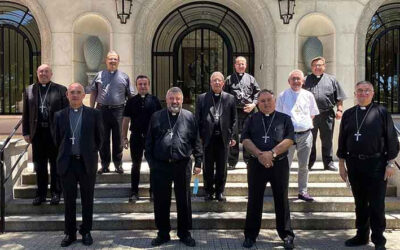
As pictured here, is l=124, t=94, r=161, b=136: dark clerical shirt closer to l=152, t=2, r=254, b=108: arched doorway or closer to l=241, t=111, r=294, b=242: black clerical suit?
l=241, t=111, r=294, b=242: black clerical suit

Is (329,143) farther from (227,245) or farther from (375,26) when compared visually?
(375,26)

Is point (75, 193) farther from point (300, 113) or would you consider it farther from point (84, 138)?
point (300, 113)

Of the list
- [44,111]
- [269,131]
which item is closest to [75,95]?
[44,111]

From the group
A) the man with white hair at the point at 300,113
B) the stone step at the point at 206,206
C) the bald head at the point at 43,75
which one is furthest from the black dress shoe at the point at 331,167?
the bald head at the point at 43,75

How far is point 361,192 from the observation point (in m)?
5.67

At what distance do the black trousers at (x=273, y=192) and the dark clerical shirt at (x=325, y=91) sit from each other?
7.77ft

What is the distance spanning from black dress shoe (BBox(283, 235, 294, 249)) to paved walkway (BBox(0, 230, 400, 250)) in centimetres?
11

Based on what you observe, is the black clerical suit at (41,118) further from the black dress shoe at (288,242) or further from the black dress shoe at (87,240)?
the black dress shoe at (288,242)

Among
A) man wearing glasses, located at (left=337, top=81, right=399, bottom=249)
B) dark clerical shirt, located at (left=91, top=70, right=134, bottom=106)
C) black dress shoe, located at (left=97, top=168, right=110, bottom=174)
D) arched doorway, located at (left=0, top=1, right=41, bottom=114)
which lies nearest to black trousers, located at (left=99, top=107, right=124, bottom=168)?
dark clerical shirt, located at (left=91, top=70, right=134, bottom=106)

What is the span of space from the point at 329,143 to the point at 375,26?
4.41m

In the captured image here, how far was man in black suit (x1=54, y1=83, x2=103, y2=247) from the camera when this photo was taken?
5.73 meters

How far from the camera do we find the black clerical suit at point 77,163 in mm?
5727

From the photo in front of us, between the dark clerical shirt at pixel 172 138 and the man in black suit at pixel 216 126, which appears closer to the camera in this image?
the dark clerical shirt at pixel 172 138

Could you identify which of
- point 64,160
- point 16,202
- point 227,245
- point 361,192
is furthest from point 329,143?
point 16,202
